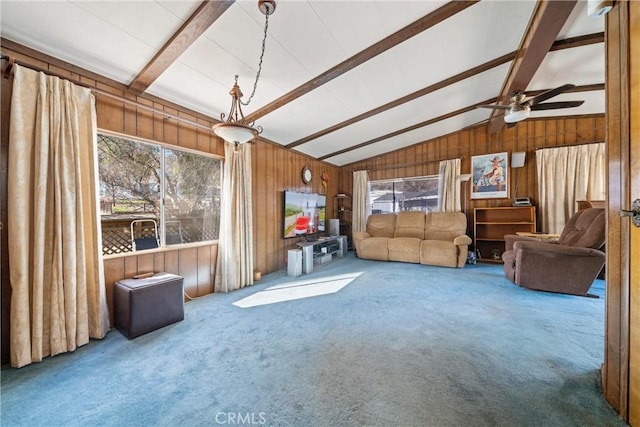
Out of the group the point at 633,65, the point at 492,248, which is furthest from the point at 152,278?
the point at 492,248

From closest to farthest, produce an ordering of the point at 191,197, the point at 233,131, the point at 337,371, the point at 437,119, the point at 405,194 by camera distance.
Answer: the point at 337,371
the point at 233,131
the point at 191,197
the point at 437,119
the point at 405,194

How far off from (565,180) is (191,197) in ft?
20.4

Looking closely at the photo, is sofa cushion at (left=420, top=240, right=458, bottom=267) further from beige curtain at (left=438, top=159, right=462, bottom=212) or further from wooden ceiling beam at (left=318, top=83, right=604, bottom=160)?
wooden ceiling beam at (left=318, top=83, right=604, bottom=160)

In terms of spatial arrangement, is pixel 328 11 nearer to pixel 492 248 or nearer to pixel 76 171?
pixel 76 171

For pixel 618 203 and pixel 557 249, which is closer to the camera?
pixel 618 203

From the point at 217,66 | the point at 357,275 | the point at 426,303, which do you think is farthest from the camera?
the point at 357,275

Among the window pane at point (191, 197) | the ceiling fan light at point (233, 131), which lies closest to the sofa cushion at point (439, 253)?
the window pane at point (191, 197)

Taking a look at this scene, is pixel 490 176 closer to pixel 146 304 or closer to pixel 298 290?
pixel 298 290

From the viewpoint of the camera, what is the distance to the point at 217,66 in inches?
85.1

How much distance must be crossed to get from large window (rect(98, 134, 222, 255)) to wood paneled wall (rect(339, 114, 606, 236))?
4392 millimetres

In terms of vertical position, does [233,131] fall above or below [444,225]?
above

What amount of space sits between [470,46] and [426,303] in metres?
2.81

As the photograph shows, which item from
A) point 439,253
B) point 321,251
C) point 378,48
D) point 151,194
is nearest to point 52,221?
point 151,194

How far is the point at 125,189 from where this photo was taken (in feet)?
8.05
